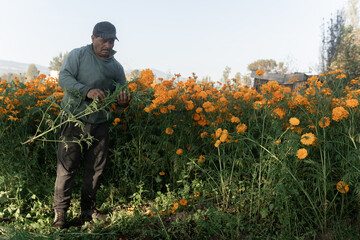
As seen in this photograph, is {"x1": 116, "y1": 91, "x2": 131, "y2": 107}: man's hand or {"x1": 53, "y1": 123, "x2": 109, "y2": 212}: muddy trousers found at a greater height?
{"x1": 116, "y1": 91, "x2": 131, "y2": 107}: man's hand

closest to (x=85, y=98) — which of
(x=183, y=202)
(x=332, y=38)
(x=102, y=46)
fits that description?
(x=102, y=46)

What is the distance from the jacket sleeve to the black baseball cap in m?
0.31

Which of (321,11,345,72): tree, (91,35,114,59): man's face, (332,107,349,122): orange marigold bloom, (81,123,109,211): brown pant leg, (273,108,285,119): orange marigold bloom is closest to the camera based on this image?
(332,107,349,122): orange marigold bloom

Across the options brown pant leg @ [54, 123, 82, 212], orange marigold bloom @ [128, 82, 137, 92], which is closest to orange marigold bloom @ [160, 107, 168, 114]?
orange marigold bloom @ [128, 82, 137, 92]

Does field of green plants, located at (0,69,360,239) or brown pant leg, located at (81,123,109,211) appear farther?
brown pant leg, located at (81,123,109,211)

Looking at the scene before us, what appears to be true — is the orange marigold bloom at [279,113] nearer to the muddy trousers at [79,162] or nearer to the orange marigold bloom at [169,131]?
the orange marigold bloom at [169,131]

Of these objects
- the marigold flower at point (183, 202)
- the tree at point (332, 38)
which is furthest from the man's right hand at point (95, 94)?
the tree at point (332, 38)

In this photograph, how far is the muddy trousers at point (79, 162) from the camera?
9.16 ft

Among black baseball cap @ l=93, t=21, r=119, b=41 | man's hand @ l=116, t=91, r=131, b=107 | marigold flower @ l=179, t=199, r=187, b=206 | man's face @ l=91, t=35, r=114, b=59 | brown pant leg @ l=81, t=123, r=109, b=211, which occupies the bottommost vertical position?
marigold flower @ l=179, t=199, r=187, b=206

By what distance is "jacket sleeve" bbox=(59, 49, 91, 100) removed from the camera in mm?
2569

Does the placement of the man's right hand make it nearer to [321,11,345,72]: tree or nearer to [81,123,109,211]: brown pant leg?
[81,123,109,211]: brown pant leg

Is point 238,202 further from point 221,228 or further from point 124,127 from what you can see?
point 124,127

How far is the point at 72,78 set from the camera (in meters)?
2.68

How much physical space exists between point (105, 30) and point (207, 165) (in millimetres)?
1816
